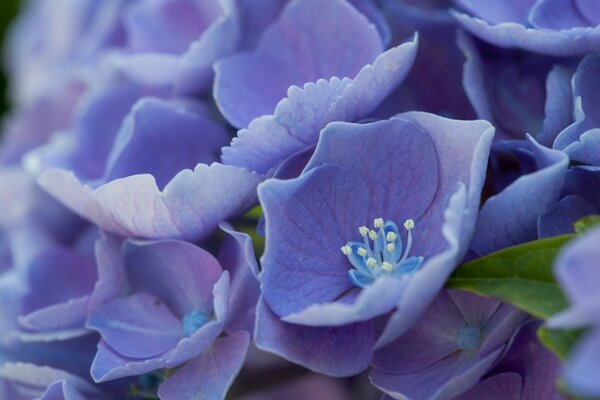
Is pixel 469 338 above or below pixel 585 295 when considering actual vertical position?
below

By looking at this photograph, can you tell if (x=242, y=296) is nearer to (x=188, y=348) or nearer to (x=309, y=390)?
(x=188, y=348)

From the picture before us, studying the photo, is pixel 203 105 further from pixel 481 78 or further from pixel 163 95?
pixel 481 78

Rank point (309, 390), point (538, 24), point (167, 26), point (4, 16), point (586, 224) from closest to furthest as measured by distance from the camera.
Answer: point (586, 224), point (538, 24), point (167, 26), point (309, 390), point (4, 16)

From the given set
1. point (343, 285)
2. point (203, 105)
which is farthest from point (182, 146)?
point (343, 285)

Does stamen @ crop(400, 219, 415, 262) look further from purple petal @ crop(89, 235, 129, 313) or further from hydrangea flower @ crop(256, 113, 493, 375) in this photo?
purple petal @ crop(89, 235, 129, 313)

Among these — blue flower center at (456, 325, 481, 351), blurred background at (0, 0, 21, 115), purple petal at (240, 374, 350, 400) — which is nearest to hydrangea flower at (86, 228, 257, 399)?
blue flower center at (456, 325, 481, 351)

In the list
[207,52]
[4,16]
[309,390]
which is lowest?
[309,390]

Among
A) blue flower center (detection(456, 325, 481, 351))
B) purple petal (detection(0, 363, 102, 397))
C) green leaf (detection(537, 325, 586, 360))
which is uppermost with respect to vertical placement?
green leaf (detection(537, 325, 586, 360))

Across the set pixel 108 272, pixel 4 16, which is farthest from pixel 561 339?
pixel 4 16
